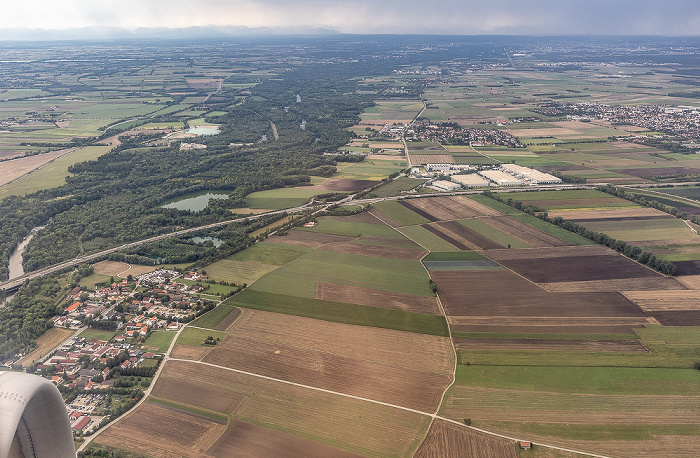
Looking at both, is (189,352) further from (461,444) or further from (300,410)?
(461,444)

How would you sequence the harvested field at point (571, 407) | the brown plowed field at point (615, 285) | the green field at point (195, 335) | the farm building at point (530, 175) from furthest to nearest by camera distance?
the farm building at point (530, 175) < the brown plowed field at point (615, 285) < the green field at point (195, 335) < the harvested field at point (571, 407)

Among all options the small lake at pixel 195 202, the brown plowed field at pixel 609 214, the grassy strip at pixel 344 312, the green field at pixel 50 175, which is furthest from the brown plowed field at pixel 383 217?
the green field at pixel 50 175

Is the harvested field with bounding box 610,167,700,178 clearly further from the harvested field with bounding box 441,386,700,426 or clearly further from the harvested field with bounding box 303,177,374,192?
the harvested field with bounding box 441,386,700,426

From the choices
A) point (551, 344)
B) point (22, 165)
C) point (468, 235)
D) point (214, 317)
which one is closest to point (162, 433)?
point (214, 317)

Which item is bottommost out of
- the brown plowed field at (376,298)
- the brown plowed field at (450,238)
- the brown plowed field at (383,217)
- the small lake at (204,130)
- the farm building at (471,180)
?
the brown plowed field at (376,298)

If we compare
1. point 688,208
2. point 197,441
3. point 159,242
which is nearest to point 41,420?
point 197,441

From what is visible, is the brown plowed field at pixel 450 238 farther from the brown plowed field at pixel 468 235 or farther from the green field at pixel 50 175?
the green field at pixel 50 175

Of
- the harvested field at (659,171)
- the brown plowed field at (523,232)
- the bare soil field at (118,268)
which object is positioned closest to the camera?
the bare soil field at (118,268)
